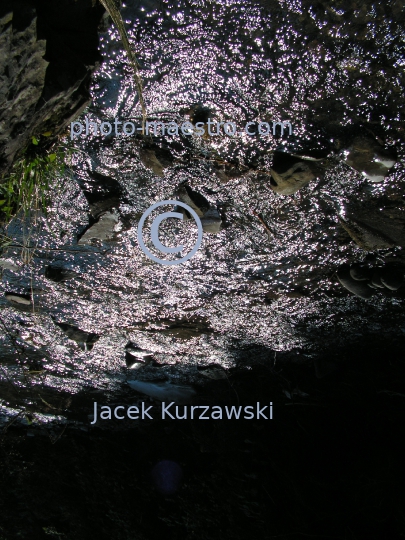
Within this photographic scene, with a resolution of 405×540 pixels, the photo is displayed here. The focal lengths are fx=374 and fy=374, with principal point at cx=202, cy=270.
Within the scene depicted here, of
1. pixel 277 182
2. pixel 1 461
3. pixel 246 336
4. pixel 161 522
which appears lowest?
pixel 161 522

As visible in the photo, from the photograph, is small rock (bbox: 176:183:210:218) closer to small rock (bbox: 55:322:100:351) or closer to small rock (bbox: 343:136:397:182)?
small rock (bbox: 343:136:397:182)

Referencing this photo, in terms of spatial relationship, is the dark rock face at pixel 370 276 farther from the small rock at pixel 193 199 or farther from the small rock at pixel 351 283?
the small rock at pixel 193 199

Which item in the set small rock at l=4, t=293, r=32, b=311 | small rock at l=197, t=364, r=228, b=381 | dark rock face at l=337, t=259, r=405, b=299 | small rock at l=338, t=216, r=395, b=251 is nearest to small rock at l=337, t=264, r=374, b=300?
dark rock face at l=337, t=259, r=405, b=299

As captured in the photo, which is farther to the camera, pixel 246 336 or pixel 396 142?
pixel 246 336

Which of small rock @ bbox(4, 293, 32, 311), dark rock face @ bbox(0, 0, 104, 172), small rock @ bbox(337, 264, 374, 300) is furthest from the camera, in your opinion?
small rock @ bbox(4, 293, 32, 311)

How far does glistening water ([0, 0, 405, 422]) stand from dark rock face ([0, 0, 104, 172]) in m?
0.08

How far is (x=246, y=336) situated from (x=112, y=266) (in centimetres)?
93

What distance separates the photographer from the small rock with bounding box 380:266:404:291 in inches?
76.2

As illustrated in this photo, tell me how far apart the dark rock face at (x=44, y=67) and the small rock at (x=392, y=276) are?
1649 millimetres

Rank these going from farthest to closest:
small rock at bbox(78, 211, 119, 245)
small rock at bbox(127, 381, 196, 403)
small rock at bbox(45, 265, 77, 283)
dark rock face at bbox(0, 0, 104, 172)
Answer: small rock at bbox(127, 381, 196, 403) < small rock at bbox(45, 265, 77, 283) < small rock at bbox(78, 211, 119, 245) < dark rock face at bbox(0, 0, 104, 172)

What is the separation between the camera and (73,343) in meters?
2.56

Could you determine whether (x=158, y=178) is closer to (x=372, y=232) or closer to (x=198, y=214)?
(x=198, y=214)

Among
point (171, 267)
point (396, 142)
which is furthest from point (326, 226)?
point (171, 267)
